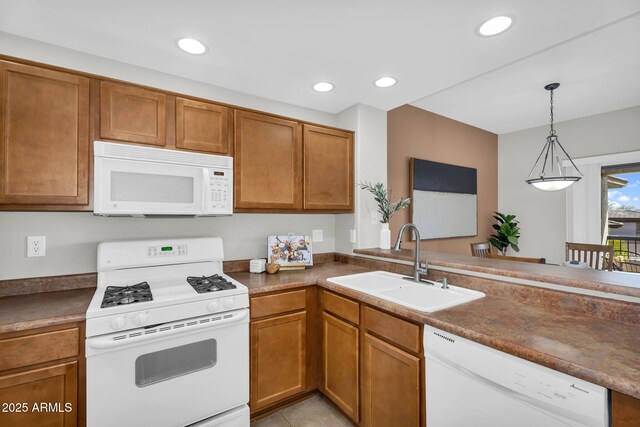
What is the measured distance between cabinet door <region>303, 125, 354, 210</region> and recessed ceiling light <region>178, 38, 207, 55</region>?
920 mm

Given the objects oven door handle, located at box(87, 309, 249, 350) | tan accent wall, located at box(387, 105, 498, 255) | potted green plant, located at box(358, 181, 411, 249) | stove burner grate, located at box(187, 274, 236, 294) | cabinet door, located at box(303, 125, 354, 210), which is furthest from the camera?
tan accent wall, located at box(387, 105, 498, 255)

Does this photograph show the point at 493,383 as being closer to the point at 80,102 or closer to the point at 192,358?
the point at 192,358

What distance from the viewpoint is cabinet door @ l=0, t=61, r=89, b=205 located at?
150cm

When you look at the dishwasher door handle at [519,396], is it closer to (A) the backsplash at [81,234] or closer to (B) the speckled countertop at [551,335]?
(B) the speckled countertop at [551,335]

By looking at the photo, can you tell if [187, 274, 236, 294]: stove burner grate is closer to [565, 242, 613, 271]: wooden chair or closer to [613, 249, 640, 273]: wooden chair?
[565, 242, 613, 271]: wooden chair

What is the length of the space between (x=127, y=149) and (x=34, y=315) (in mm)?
939

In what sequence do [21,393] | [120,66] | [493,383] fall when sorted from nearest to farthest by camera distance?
[493,383] → [21,393] → [120,66]

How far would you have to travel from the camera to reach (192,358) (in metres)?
1.66

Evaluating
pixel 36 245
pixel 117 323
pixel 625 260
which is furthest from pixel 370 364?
pixel 625 260

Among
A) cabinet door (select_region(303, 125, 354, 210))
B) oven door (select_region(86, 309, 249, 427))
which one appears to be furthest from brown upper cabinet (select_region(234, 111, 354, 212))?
oven door (select_region(86, 309, 249, 427))

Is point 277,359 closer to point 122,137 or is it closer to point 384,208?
point 384,208

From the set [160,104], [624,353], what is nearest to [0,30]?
[160,104]

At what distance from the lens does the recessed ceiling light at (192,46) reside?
70.3 inches

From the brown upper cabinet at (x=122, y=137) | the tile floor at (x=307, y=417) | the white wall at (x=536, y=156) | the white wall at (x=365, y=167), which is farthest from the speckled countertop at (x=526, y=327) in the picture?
the white wall at (x=536, y=156)
